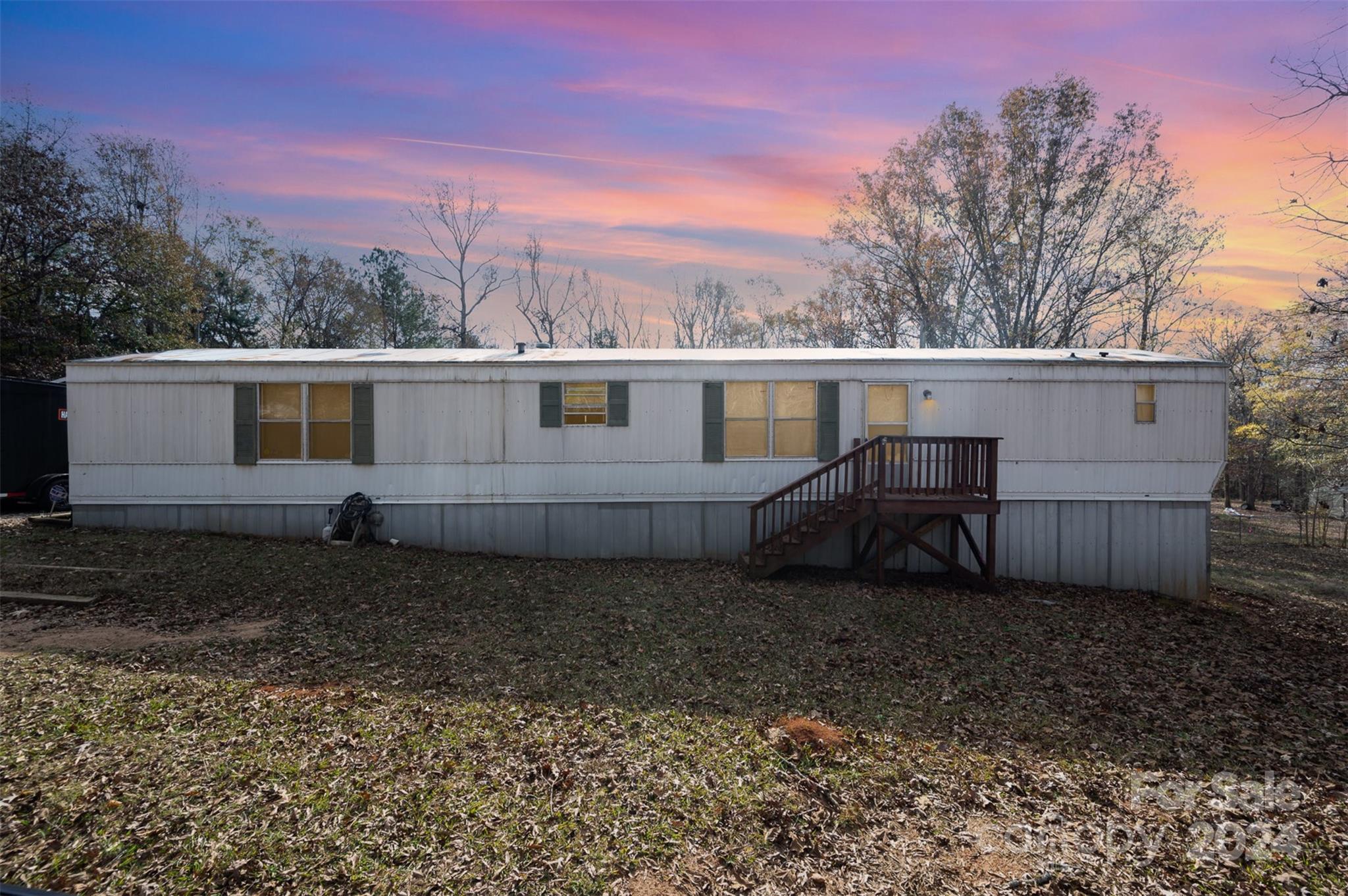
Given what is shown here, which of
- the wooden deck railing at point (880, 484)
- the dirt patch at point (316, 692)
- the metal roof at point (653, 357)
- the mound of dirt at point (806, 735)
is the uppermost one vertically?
the metal roof at point (653, 357)

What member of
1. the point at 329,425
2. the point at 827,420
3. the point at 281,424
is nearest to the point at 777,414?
the point at 827,420

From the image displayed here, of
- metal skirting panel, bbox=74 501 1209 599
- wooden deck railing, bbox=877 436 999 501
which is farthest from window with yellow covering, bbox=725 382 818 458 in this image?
wooden deck railing, bbox=877 436 999 501

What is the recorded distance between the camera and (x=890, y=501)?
26.8ft

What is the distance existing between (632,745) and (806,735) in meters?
1.23

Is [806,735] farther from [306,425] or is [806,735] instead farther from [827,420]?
[306,425]

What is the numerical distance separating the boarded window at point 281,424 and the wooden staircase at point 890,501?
7.26m

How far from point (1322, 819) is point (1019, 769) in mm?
1616

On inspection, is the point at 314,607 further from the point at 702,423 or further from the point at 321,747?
the point at 702,423

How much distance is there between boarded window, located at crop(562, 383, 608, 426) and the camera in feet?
30.4

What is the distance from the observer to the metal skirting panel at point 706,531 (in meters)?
9.27

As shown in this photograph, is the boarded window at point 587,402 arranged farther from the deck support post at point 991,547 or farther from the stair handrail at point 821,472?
the deck support post at point 991,547

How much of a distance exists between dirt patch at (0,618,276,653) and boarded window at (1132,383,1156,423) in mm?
11795

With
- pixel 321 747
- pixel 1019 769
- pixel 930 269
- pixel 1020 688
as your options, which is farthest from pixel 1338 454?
pixel 321 747

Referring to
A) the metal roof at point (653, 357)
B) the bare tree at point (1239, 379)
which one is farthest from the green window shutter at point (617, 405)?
the bare tree at point (1239, 379)
